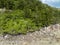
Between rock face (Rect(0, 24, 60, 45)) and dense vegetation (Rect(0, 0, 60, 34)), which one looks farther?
dense vegetation (Rect(0, 0, 60, 34))

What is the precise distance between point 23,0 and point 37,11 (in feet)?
5.23

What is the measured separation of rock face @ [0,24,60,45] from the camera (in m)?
10.6

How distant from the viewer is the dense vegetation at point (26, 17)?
41.1ft

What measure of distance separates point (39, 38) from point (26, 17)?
282 cm

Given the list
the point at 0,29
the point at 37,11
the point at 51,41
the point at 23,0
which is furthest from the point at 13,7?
the point at 51,41

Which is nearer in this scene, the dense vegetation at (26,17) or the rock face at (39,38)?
the rock face at (39,38)

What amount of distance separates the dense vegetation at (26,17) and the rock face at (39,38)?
0.65 metres

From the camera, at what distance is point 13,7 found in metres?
15.5

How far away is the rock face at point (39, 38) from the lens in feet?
34.7

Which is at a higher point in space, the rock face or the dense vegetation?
the dense vegetation

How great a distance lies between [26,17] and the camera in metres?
13.7

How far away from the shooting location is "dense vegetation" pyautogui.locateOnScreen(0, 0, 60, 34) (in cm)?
1253

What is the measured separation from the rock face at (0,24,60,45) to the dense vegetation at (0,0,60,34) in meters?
0.65

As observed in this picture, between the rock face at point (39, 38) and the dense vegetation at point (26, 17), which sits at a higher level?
the dense vegetation at point (26, 17)
